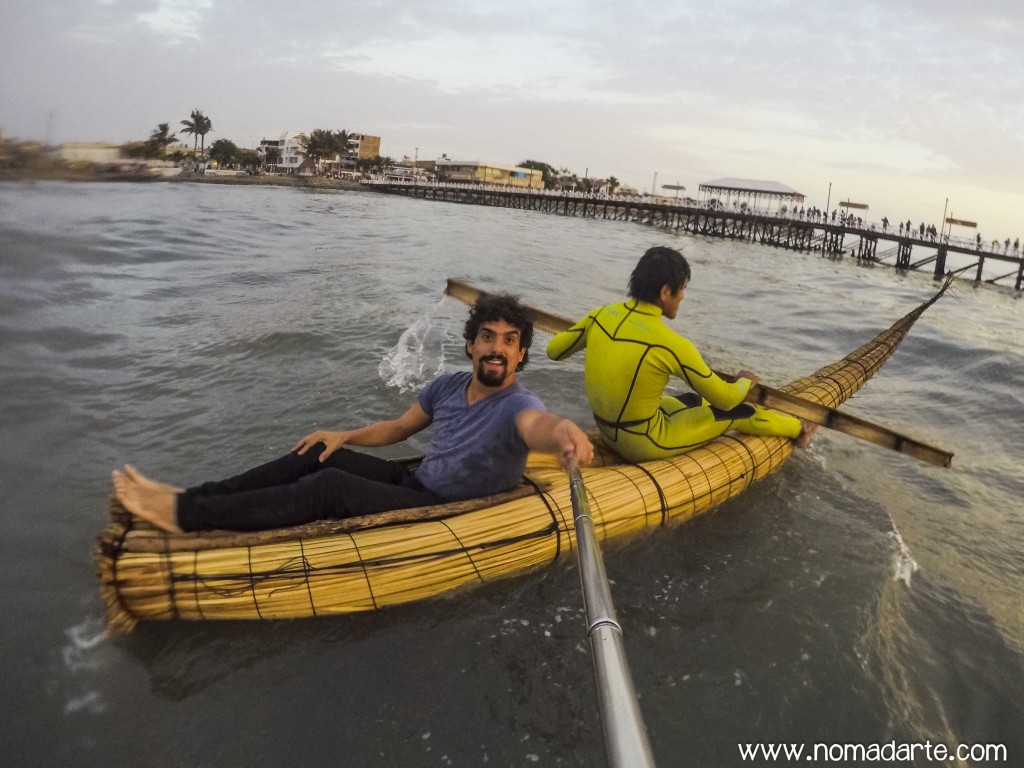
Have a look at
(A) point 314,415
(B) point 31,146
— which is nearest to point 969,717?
(A) point 314,415

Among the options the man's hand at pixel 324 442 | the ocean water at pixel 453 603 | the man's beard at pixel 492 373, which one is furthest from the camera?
the man's hand at pixel 324 442

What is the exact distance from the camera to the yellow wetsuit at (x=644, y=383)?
3.64m

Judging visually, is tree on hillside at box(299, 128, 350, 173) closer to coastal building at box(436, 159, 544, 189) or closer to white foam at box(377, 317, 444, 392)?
coastal building at box(436, 159, 544, 189)

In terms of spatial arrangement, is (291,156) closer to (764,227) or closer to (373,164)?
(373,164)

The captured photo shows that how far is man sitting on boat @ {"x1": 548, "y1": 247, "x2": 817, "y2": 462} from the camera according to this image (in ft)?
11.9

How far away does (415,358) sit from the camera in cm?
766

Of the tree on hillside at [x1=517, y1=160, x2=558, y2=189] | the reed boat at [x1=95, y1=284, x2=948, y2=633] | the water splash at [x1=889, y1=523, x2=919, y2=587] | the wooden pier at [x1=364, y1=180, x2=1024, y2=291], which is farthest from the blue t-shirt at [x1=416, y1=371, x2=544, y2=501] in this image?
the tree on hillside at [x1=517, y1=160, x2=558, y2=189]

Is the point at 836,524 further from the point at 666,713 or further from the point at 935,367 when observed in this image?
the point at 935,367

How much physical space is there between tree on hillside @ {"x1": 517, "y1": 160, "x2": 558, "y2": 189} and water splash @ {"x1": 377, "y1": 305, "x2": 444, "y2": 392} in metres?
101

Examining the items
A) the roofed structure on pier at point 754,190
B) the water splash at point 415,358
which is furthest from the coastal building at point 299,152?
the water splash at point 415,358

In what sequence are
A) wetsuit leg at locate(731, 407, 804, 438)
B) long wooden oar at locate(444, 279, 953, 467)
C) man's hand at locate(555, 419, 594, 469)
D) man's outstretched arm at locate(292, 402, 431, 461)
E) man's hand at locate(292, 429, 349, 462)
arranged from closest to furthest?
man's hand at locate(555, 419, 594, 469) < man's hand at locate(292, 429, 349, 462) < man's outstretched arm at locate(292, 402, 431, 461) < long wooden oar at locate(444, 279, 953, 467) < wetsuit leg at locate(731, 407, 804, 438)

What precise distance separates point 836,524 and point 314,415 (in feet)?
14.0

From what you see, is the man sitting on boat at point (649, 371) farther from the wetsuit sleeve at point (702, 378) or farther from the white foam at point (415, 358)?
the white foam at point (415, 358)

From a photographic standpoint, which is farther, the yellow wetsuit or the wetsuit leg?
the wetsuit leg
